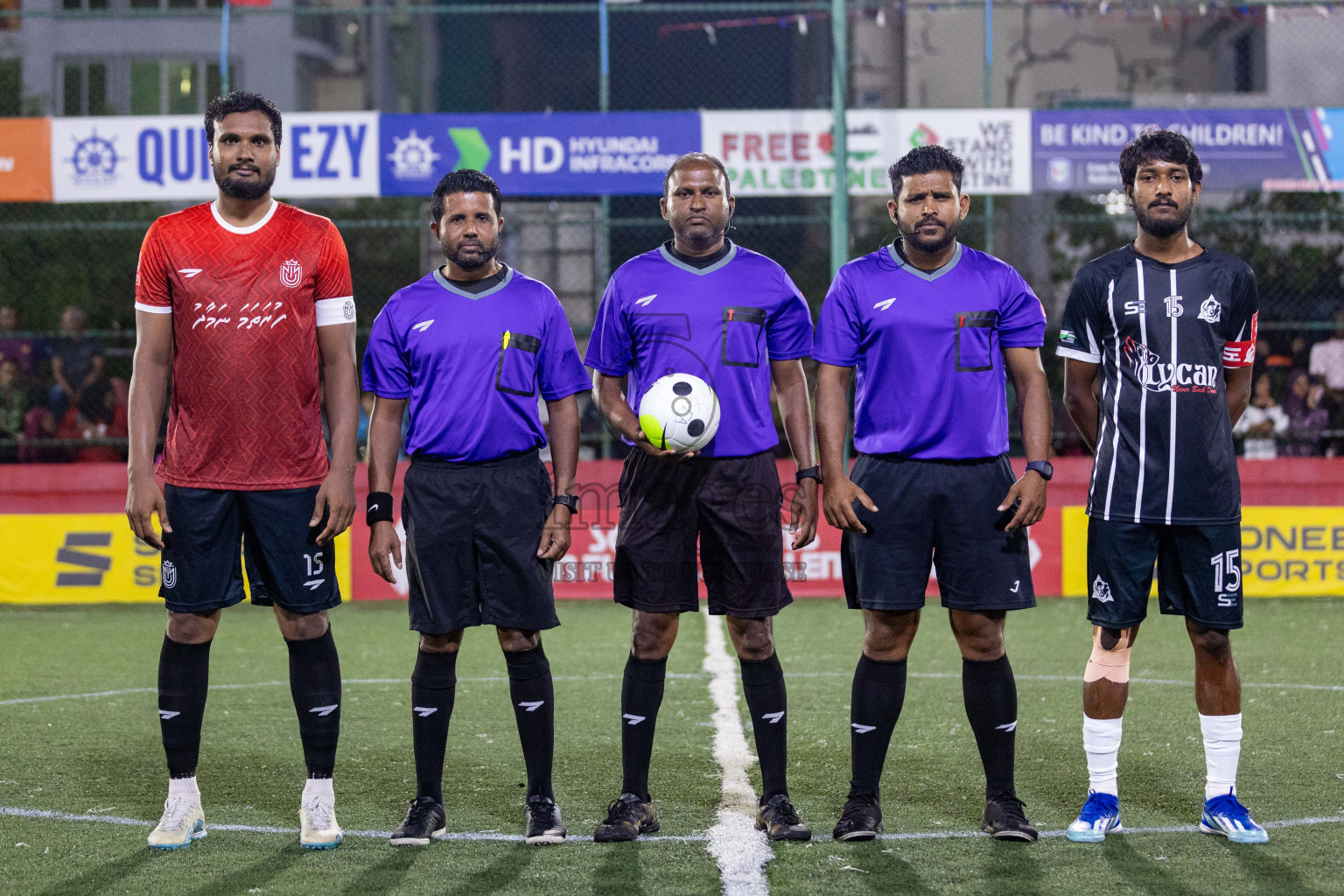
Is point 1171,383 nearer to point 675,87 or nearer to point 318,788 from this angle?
point 318,788

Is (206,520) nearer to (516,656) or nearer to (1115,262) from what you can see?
(516,656)

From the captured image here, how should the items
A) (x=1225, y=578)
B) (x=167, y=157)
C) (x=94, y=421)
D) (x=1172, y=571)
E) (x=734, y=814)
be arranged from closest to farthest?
(x=1225, y=578) → (x=1172, y=571) → (x=734, y=814) → (x=167, y=157) → (x=94, y=421)

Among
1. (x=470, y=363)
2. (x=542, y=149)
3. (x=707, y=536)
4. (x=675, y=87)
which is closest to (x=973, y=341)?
(x=707, y=536)

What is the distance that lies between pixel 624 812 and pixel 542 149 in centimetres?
844

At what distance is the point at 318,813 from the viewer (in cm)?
436

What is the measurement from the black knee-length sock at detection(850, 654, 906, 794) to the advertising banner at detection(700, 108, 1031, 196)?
794 centimetres

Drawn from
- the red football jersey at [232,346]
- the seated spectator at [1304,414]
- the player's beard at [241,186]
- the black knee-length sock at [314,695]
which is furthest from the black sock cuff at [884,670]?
the seated spectator at [1304,414]

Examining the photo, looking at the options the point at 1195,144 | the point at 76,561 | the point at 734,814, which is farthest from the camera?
the point at 1195,144

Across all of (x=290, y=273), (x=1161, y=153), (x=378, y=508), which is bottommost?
(x=378, y=508)

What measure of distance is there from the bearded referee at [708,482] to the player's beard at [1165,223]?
44.2 inches

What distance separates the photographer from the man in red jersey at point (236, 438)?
4.32m

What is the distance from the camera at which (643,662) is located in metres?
4.55

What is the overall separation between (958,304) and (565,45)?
15.9 metres

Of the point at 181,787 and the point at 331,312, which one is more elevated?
the point at 331,312
